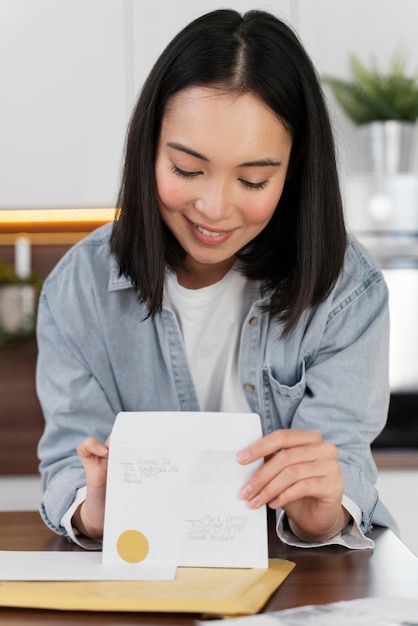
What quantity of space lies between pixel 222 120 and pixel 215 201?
0.10 metres

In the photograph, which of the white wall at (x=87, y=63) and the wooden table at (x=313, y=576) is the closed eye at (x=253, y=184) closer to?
the wooden table at (x=313, y=576)

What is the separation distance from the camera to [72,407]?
1275 millimetres

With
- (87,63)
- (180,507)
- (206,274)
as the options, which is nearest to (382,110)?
(87,63)

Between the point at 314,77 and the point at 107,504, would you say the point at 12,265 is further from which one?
the point at 107,504

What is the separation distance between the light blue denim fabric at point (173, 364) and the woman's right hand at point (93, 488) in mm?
80

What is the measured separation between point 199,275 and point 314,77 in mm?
342

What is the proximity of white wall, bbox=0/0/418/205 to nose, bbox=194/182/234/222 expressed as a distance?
1.48 meters

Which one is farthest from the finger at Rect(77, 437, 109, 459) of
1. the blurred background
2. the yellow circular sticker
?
the blurred background

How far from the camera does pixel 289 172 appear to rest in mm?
1285

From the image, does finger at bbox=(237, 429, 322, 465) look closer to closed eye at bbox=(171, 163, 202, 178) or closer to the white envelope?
the white envelope

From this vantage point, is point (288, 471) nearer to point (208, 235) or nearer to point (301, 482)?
point (301, 482)

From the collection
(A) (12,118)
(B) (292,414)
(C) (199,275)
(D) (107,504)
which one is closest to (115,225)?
(C) (199,275)

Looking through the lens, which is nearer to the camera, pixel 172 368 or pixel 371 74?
pixel 172 368

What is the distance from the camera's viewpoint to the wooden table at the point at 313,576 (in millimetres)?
828
